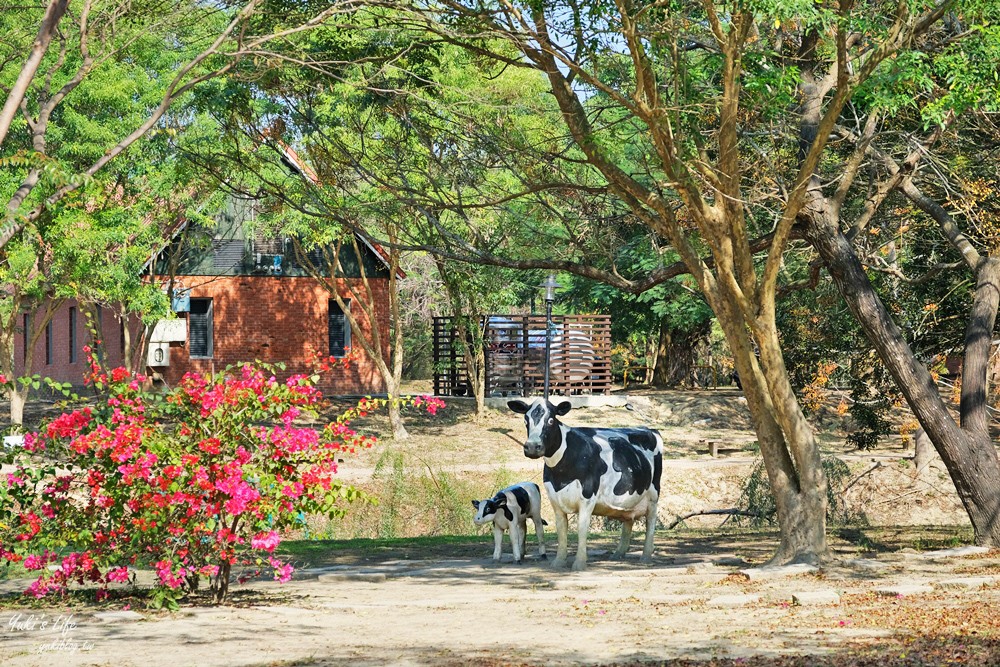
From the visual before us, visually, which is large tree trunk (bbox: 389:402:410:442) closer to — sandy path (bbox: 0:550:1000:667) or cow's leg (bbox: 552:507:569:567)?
cow's leg (bbox: 552:507:569:567)

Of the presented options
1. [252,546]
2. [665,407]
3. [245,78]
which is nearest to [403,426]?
[665,407]

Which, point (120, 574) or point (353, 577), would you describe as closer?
point (120, 574)

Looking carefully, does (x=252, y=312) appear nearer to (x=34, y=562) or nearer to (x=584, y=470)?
(x=584, y=470)

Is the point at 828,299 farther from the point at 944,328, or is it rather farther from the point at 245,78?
the point at 245,78

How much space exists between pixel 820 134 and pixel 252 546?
7.32 metres

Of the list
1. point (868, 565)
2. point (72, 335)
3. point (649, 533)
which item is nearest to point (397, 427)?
point (72, 335)

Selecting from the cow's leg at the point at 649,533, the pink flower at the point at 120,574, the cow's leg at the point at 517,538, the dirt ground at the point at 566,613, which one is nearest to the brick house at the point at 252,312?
the dirt ground at the point at 566,613

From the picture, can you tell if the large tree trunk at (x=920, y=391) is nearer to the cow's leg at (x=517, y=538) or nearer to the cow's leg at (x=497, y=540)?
the cow's leg at (x=517, y=538)

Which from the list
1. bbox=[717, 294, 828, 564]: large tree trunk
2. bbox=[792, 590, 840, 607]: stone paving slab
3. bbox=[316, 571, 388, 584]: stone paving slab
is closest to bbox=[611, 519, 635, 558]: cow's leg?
bbox=[717, 294, 828, 564]: large tree trunk

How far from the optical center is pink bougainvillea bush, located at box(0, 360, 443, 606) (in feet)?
37.8

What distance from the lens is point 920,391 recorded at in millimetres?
15641

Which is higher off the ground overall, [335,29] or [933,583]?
[335,29]

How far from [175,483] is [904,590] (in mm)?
7207

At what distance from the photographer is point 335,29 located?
16312 mm
